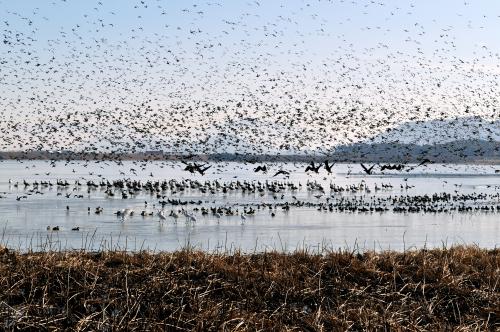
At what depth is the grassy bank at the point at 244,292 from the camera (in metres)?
7.74

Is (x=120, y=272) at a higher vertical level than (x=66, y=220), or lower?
higher

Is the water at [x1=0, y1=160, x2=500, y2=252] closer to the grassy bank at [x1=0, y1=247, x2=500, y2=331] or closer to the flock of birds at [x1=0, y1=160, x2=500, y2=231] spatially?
the flock of birds at [x1=0, y1=160, x2=500, y2=231]

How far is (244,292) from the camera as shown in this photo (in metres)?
8.95

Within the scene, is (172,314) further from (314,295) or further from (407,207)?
(407,207)

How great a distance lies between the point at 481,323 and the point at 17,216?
28456 millimetres

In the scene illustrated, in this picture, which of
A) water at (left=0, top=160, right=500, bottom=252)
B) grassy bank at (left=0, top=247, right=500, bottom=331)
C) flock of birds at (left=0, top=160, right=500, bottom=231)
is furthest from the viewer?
flock of birds at (left=0, top=160, right=500, bottom=231)

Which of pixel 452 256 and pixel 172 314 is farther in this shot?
pixel 452 256

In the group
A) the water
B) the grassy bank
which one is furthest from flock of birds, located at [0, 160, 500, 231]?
the grassy bank

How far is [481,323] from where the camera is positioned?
839cm

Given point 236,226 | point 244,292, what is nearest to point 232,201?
point 236,226

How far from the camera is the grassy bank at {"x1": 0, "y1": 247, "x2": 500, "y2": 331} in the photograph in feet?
25.4

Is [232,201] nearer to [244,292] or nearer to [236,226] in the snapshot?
[236,226]

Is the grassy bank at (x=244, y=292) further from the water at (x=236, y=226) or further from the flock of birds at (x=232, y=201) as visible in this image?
the flock of birds at (x=232, y=201)

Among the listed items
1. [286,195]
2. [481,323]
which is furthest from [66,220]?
[481,323]
